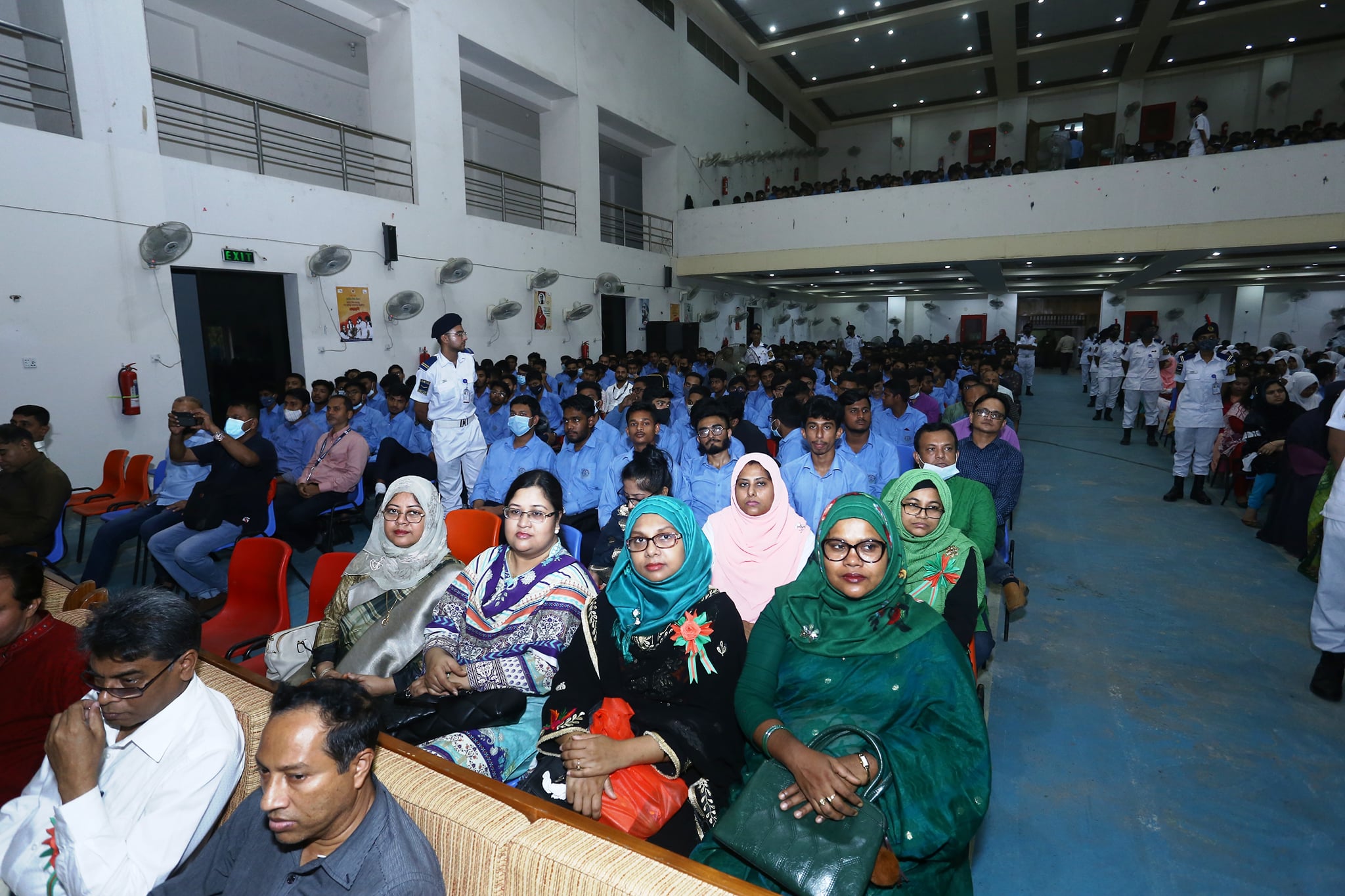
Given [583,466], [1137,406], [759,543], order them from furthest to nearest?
[1137,406] → [583,466] → [759,543]

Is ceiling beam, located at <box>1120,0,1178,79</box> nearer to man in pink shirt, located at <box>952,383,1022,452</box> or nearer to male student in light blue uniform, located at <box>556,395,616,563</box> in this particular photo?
man in pink shirt, located at <box>952,383,1022,452</box>

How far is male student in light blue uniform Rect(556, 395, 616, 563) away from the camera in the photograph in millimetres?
4305

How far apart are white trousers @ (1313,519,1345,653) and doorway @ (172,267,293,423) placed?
8015mm

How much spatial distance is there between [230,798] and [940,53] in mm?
19100

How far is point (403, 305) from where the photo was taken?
7828 mm

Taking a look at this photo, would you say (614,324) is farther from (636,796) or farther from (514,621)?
(636,796)

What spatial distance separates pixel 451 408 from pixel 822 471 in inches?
115

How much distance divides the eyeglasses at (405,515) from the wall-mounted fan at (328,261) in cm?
541

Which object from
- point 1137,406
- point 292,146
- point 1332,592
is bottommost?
point 1332,592

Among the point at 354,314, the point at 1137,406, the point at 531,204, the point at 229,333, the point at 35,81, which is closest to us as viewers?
the point at 35,81

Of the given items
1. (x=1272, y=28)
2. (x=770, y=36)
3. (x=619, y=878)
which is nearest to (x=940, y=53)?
(x=770, y=36)

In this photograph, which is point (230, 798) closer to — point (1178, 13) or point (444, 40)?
point (444, 40)

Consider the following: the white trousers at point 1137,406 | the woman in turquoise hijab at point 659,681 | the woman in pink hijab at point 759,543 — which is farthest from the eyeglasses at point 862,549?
the white trousers at point 1137,406

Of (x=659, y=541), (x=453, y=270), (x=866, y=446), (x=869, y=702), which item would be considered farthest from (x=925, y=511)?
(x=453, y=270)
